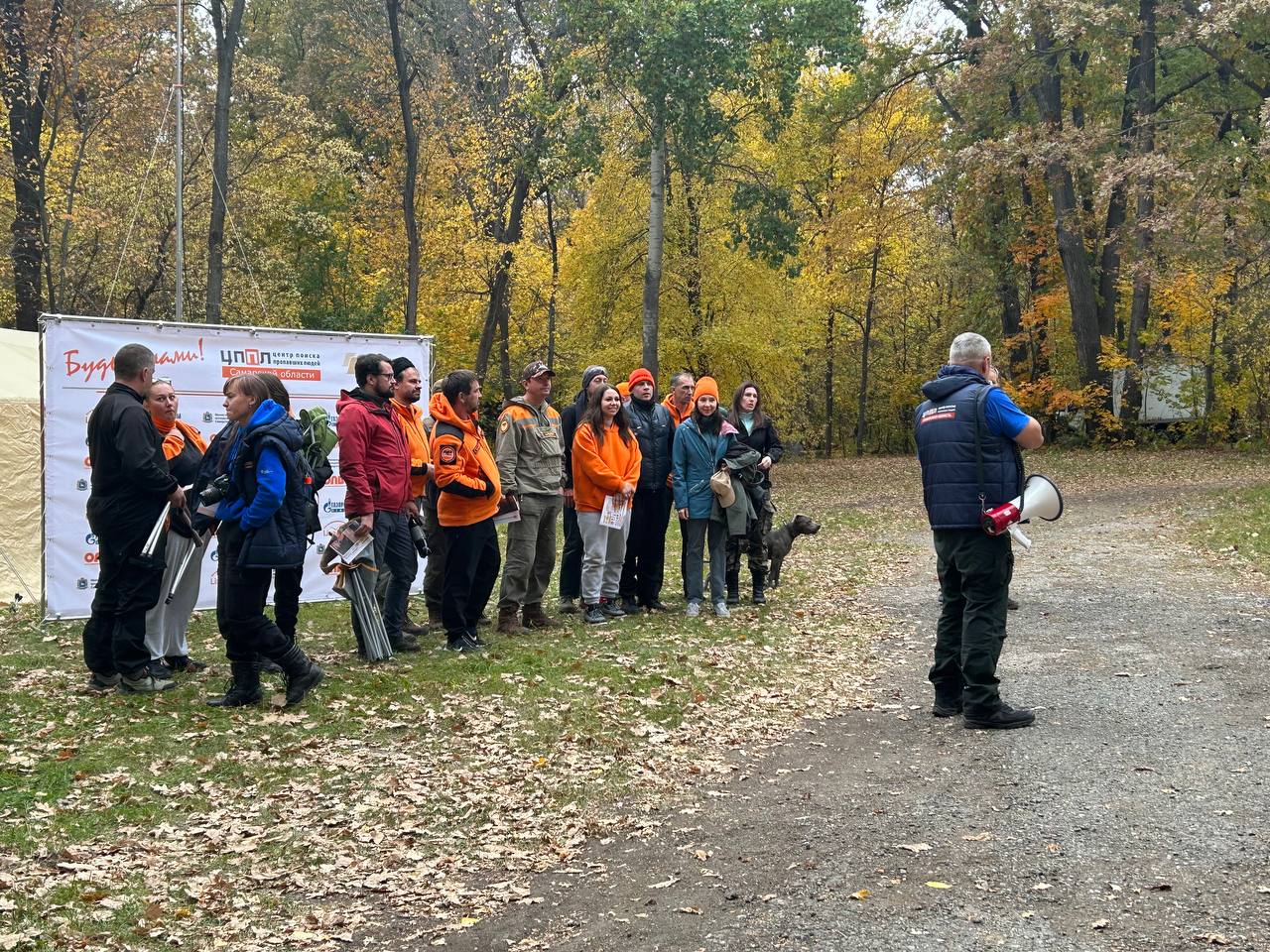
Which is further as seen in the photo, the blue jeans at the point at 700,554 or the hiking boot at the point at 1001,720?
the blue jeans at the point at 700,554

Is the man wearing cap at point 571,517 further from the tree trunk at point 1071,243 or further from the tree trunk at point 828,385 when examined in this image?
the tree trunk at point 828,385

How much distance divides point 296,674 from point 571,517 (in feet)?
12.8

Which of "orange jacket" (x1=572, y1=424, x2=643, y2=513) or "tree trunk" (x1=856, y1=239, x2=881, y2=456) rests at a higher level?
"tree trunk" (x1=856, y1=239, x2=881, y2=456)

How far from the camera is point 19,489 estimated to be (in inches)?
458

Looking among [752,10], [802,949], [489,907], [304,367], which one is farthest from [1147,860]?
[752,10]

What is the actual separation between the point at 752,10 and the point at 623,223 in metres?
7.07

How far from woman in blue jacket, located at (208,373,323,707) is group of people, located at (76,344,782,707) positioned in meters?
0.01

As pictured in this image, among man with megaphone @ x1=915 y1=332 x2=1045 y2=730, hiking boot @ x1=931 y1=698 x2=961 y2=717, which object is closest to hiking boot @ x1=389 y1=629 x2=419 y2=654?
hiking boot @ x1=931 y1=698 x2=961 y2=717

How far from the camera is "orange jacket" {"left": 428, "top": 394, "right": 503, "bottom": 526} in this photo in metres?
8.59

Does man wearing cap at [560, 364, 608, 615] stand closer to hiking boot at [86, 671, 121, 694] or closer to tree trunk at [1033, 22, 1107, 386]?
hiking boot at [86, 671, 121, 694]

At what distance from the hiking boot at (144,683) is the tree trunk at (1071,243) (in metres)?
25.8

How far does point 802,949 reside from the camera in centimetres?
396

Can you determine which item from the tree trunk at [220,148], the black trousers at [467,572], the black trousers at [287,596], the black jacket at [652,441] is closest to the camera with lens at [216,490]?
the black trousers at [287,596]

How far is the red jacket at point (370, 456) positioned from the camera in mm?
8070
